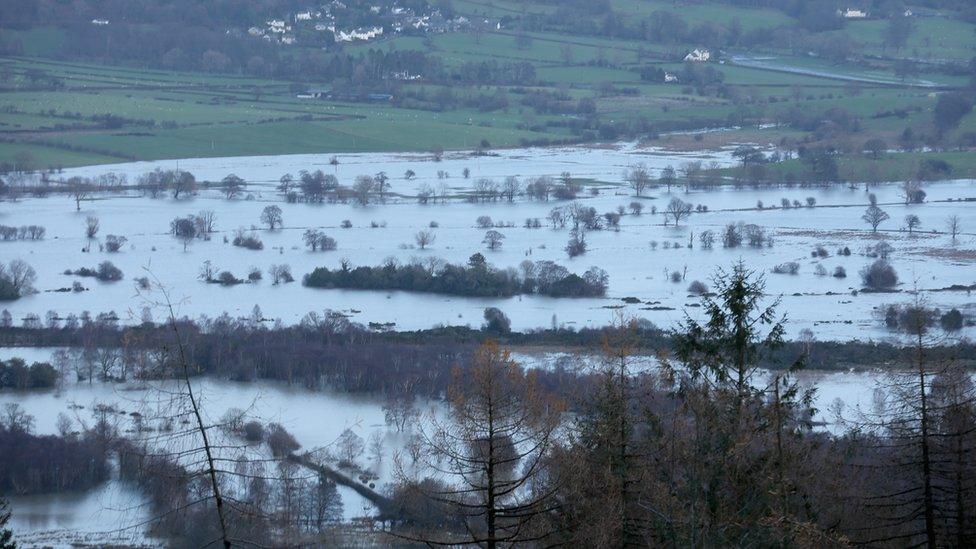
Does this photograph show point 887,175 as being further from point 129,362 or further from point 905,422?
point 905,422

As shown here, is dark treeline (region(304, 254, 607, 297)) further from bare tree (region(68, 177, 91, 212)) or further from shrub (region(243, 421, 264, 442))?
shrub (region(243, 421, 264, 442))

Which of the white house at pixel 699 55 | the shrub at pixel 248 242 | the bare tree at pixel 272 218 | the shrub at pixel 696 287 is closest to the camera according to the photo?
the shrub at pixel 696 287

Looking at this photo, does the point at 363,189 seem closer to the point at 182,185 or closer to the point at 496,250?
the point at 182,185

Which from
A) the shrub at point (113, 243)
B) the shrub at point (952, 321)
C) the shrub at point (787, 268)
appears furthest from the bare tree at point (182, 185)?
the shrub at point (952, 321)

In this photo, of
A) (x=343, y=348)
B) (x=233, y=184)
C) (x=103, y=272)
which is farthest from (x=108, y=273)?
(x=233, y=184)

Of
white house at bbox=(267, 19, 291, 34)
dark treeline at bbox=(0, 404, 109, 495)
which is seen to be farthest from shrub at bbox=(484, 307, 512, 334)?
white house at bbox=(267, 19, 291, 34)

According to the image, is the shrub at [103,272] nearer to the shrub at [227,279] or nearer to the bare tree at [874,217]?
the shrub at [227,279]
